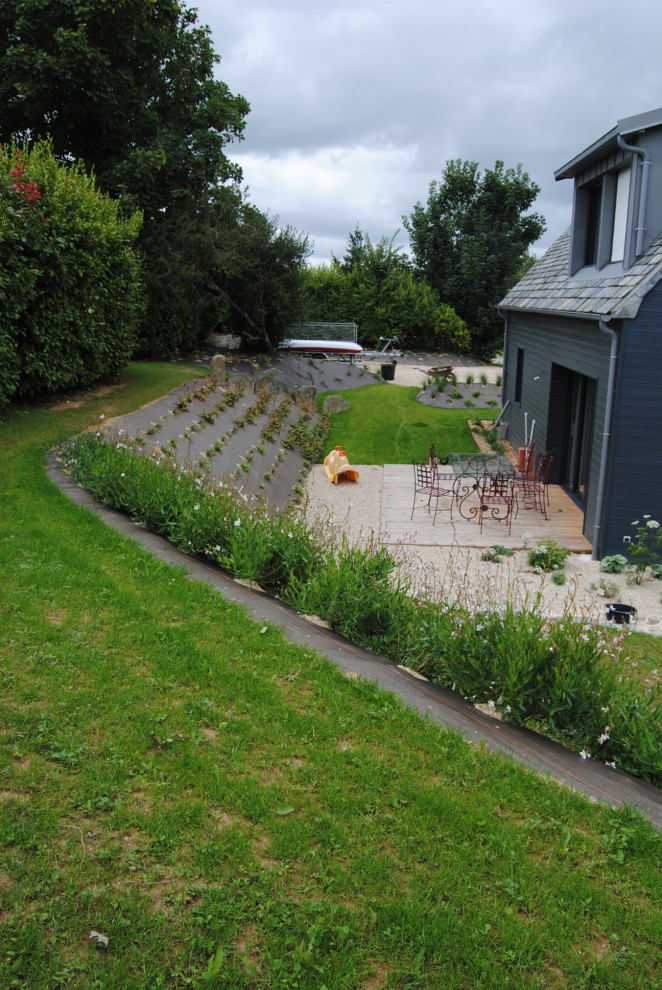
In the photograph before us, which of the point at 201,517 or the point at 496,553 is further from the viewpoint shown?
the point at 496,553

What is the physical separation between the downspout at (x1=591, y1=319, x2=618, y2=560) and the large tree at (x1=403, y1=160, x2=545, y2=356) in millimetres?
28349

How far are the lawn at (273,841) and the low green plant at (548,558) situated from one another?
539cm

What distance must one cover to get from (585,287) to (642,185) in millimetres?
2150

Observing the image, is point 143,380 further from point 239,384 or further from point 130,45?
point 130,45

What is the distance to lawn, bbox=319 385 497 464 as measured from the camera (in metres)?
17.2

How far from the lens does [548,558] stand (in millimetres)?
9820

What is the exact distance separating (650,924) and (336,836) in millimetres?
1346

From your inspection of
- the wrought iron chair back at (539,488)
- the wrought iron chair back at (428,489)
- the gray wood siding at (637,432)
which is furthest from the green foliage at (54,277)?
the gray wood siding at (637,432)

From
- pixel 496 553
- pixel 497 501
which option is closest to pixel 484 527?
pixel 497 501

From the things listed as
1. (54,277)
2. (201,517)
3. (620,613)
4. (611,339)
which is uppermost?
(54,277)

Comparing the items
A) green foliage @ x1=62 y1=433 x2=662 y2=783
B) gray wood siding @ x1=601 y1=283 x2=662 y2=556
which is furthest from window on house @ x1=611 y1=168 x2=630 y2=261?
green foliage @ x1=62 y1=433 x2=662 y2=783

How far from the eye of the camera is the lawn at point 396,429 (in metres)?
17.2

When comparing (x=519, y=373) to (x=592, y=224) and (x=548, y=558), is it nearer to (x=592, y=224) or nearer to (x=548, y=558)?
(x=592, y=224)

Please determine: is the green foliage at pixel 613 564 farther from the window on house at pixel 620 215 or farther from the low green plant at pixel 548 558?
the window on house at pixel 620 215
